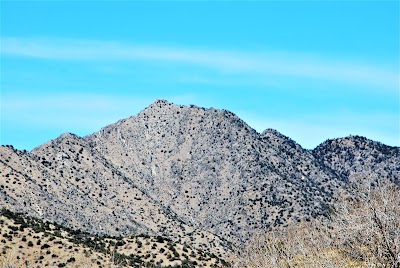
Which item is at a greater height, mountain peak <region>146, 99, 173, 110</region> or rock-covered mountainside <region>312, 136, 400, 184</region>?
mountain peak <region>146, 99, 173, 110</region>

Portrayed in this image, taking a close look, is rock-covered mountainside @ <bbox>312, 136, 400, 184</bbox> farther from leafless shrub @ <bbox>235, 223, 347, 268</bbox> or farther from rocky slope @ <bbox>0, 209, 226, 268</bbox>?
leafless shrub @ <bbox>235, 223, 347, 268</bbox>

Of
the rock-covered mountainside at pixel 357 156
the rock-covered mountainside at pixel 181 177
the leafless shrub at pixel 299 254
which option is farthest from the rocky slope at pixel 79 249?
the rock-covered mountainside at pixel 357 156

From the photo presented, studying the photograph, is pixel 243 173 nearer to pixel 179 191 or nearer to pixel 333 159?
pixel 179 191

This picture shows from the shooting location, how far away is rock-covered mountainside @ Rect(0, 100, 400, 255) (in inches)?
3720

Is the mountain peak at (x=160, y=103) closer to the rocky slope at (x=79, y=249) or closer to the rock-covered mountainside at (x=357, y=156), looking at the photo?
the rock-covered mountainside at (x=357, y=156)

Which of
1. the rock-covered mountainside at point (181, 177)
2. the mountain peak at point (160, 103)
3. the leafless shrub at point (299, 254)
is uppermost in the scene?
the mountain peak at point (160, 103)

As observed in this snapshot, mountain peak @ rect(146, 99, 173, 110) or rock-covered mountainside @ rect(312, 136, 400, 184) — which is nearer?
rock-covered mountainside @ rect(312, 136, 400, 184)

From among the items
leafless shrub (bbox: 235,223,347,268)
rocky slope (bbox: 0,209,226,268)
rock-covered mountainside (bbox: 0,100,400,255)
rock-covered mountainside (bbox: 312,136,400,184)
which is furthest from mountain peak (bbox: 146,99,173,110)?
leafless shrub (bbox: 235,223,347,268)

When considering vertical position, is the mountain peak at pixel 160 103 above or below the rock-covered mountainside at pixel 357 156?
above

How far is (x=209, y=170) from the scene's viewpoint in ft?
402

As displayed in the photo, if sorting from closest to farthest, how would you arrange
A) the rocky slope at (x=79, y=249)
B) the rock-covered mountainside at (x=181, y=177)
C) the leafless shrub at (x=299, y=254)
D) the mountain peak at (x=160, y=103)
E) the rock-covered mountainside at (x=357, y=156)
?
the leafless shrub at (x=299, y=254) → the rocky slope at (x=79, y=249) → the rock-covered mountainside at (x=181, y=177) → the rock-covered mountainside at (x=357, y=156) → the mountain peak at (x=160, y=103)

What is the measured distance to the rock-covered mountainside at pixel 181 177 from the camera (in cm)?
9450

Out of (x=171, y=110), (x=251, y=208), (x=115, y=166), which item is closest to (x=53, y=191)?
(x=115, y=166)

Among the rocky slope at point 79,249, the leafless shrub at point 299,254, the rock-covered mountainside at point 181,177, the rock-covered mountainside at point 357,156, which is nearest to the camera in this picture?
the leafless shrub at point 299,254
